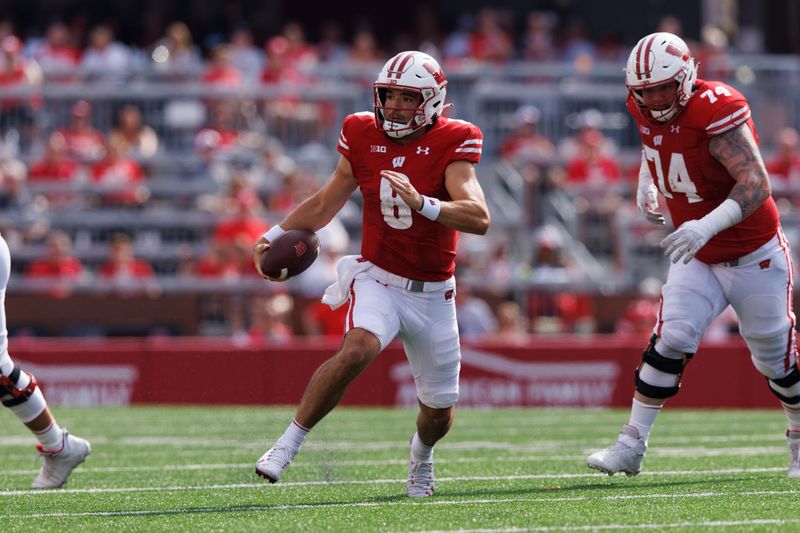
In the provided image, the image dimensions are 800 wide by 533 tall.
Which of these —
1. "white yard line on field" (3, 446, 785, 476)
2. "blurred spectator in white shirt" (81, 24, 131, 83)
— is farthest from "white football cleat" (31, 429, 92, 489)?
"blurred spectator in white shirt" (81, 24, 131, 83)

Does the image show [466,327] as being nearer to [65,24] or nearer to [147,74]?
[147,74]

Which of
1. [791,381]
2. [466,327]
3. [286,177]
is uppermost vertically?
[791,381]

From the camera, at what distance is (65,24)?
19594 mm

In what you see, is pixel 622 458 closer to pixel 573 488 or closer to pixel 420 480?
pixel 573 488

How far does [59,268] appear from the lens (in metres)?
14.3

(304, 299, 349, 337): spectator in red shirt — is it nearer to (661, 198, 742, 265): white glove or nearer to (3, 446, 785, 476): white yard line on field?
(3, 446, 785, 476): white yard line on field

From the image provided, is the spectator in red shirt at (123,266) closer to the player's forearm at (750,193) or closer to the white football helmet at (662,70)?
the white football helmet at (662,70)

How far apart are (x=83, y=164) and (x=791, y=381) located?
1014 centimetres

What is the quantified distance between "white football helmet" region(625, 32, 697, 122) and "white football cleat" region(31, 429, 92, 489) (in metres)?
2.92

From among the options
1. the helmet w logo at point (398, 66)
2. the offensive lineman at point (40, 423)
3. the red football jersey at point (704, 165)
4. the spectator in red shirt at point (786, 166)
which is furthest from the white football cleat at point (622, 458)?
the spectator in red shirt at point (786, 166)

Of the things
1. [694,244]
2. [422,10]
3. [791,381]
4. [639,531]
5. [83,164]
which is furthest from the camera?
[422,10]

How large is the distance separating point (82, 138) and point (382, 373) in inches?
186

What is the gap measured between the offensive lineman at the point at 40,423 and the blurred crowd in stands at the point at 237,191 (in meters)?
6.71

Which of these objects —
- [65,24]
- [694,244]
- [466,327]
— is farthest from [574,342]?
[65,24]
